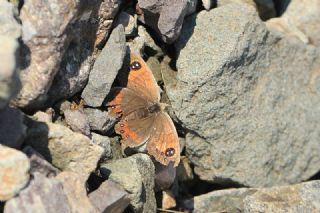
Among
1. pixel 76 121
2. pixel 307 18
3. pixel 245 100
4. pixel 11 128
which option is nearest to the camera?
pixel 11 128

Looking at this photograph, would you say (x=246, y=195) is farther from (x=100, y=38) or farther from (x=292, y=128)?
(x=100, y=38)

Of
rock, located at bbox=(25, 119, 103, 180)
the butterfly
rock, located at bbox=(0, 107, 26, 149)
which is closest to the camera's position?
rock, located at bbox=(0, 107, 26, 149)

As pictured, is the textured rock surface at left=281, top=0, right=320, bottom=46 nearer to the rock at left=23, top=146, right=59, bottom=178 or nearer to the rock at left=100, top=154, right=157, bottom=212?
the rock at left=100, top=154, right=157, bottom=212

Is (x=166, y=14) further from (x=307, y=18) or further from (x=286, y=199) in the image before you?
(x=307, y=18)

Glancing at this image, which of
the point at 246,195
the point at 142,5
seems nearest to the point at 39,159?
the point at 142,5

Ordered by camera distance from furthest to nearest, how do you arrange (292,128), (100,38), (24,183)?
1. (292,128)
2. (100,38)
3. (24,183)

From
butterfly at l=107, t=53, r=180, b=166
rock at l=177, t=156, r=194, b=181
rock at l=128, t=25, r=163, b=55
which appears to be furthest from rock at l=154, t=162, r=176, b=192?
rock at l=128, t=25, r=163, b=55

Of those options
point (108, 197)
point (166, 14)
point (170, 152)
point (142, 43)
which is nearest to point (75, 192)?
point (108, 197)
